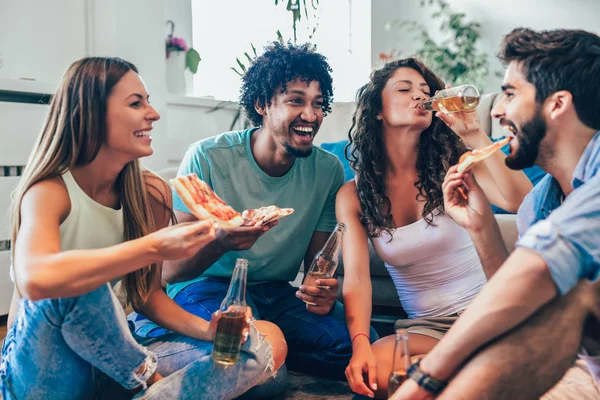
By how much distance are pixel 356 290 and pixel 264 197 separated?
51cm

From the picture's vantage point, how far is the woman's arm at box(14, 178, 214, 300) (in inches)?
52.1

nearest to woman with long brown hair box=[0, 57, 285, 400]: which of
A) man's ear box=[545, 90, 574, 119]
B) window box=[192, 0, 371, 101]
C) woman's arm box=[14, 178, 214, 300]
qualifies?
woman's arm box=[14, 178, 214, 300]

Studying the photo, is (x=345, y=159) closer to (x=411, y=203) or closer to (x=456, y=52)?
(x=411, y=203)

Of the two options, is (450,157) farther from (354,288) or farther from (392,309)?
(392,309)

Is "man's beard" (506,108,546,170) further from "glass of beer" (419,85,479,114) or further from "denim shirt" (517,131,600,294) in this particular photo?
"glass of beer" (419,85,479,114)

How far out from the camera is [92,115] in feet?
5.29

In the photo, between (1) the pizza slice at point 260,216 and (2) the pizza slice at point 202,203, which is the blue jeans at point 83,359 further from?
(1) the pizza slice at point 260,216

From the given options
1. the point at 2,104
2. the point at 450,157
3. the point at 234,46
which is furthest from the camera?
the point at 234,46

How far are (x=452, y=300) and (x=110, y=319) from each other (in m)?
1.12

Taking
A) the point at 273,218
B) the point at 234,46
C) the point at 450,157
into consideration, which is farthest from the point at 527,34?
the point at 234,46

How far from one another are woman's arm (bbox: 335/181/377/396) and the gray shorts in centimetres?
17

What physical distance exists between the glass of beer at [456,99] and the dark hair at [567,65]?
1.45ft

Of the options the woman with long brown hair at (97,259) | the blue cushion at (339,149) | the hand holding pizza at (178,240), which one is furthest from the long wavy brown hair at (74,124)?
the blue cushion at (339,149)

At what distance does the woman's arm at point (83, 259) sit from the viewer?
52.1 inches
